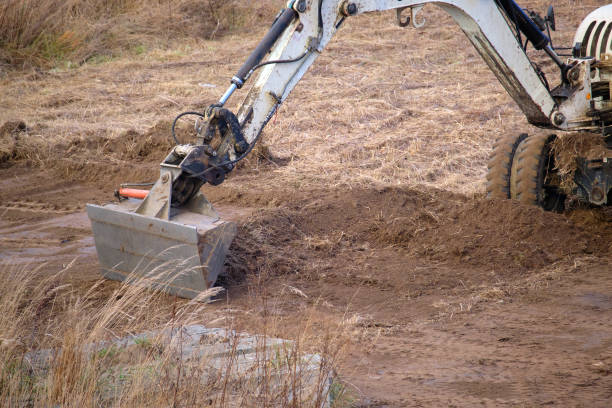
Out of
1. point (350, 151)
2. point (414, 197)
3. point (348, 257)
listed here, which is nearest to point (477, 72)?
point (350, 151)

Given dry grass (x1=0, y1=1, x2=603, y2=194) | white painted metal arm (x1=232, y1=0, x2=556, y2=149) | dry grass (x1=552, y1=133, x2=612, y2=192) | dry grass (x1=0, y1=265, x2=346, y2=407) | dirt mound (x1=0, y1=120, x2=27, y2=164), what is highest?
white painted metal arm (x1=232, y1=0, x2=556, y2=149)

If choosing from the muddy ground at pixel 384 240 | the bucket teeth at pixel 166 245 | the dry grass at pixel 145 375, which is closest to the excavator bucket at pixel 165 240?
the bucket teeth at pixel 166 245

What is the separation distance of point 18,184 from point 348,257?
4.57 m

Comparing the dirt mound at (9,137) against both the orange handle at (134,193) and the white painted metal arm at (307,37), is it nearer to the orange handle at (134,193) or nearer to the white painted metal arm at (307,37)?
the orange handle at (134,193)

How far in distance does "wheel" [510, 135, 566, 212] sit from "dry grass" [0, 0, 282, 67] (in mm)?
10770

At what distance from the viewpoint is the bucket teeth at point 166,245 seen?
15.1 feet

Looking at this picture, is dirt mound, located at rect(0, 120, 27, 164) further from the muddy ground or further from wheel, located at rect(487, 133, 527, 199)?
wheel, located at rect(487, 133, 527, 199)

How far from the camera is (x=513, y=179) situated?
620 cm

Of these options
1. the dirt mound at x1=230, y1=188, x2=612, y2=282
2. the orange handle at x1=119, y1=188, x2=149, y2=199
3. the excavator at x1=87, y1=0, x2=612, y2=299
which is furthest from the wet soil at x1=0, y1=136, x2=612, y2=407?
the orange handle at x1=119, y1=188, x2=149, y2=199

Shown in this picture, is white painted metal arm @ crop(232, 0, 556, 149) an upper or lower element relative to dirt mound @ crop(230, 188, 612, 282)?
upper

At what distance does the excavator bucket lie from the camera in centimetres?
460

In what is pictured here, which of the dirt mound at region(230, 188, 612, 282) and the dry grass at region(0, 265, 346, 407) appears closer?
the dry grass at region(0, 265, 346, 407)

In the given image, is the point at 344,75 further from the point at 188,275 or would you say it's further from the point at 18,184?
the point at 188,275

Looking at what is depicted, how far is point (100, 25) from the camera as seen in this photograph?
49.6ft
